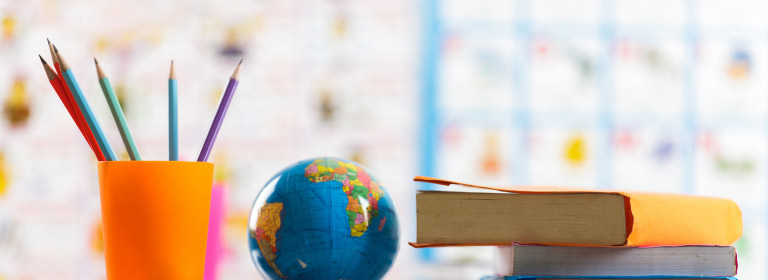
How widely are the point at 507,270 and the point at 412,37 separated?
1386 millimetres

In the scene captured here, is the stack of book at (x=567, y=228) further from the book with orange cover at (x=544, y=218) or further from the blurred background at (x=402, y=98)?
the blurred background at (x=402, y=98)

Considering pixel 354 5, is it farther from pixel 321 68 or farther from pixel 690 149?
pixel 690 149

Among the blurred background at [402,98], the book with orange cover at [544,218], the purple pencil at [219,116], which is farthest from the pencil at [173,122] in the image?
the blurred background at [402,98]

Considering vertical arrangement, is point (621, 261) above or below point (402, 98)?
below

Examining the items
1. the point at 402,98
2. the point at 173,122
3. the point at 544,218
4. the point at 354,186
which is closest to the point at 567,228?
the point at 544,218

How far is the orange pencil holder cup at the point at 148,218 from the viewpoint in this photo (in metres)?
0.46

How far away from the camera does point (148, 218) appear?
0.46 metres

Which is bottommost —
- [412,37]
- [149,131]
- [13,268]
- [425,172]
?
[13,268]

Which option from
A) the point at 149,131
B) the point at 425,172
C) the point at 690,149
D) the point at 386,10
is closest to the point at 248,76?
the point at 149,131

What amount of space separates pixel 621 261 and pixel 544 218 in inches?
2.7

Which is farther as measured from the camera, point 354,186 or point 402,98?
point 402,98

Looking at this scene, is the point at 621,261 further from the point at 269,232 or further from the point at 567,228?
the point at 269,232

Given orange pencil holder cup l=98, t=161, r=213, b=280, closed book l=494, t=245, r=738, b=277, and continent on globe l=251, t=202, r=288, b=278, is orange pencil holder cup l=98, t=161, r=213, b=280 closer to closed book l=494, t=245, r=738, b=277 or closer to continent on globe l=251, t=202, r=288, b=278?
continent on globe l=251, t=202, r=288, b=278

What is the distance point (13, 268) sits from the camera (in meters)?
1.78
